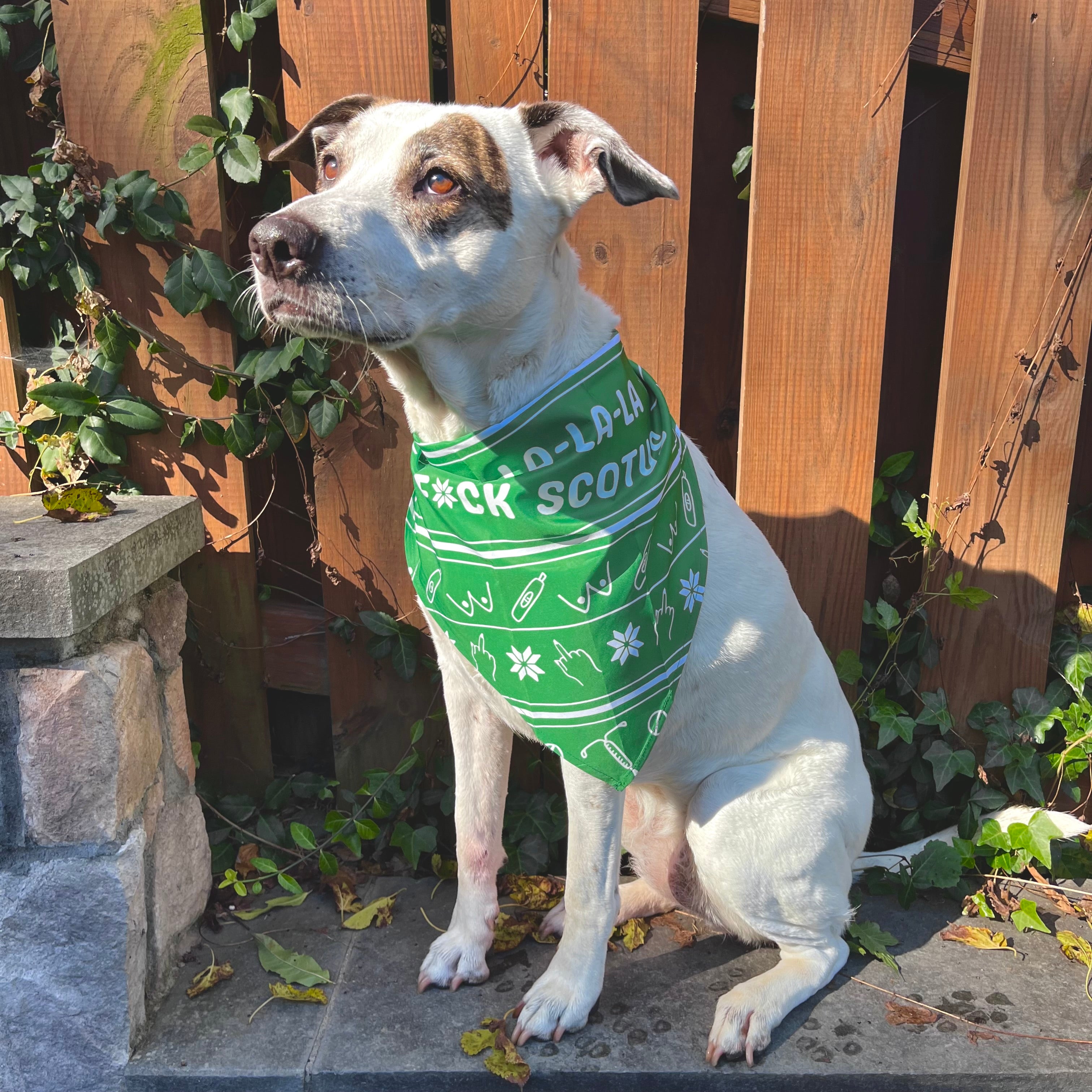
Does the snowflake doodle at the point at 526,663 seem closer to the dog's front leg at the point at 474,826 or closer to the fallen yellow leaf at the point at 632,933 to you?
the dog's front leg at the point at 474,826

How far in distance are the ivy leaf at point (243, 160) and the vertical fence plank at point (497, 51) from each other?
578 millimetres

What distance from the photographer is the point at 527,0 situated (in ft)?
7.81

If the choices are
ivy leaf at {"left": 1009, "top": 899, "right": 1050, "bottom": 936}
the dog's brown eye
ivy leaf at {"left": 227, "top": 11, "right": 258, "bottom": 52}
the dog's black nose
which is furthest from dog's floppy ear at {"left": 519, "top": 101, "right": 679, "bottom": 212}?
ivy leaf at {"left": 1009, "top": 899, "right": 1050, "bottom": 936}

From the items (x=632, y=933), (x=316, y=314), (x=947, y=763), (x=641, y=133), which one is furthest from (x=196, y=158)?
(x=947, y=763)

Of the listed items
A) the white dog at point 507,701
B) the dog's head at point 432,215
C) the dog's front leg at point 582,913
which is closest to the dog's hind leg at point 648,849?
the white dog at point 507,701

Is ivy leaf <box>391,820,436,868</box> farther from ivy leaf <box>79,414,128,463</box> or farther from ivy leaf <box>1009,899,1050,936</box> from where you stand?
ivy leaf <box>1009,899,1050,936</box>

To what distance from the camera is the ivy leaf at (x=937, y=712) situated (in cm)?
271

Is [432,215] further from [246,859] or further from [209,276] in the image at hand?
[246,859]

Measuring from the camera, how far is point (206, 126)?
2377 mm

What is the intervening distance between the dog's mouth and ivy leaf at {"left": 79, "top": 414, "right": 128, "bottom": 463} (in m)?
1.12

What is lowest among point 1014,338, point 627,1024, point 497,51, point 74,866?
point 627,1024

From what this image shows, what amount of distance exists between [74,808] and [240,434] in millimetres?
1099

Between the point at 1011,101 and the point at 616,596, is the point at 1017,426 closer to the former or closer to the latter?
the point at 1011,101

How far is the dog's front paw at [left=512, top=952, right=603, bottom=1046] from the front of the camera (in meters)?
2.09
